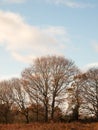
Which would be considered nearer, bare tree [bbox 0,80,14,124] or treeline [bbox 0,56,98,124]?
treeline [bbox 0,56,98,124]

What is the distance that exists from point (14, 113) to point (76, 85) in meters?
15.3

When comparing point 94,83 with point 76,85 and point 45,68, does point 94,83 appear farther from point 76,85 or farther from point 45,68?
point 45,68

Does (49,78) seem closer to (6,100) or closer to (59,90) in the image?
(59,90)

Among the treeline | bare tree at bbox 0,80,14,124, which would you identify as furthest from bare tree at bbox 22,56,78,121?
bare tree at bbox 0,80,14,124

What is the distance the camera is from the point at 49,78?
2320 inches

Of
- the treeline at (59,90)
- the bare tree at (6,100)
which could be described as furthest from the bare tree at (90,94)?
the bare tree at (6,100)

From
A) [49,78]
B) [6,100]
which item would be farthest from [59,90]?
[6,100]

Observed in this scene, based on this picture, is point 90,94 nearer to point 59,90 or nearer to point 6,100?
point 59,90

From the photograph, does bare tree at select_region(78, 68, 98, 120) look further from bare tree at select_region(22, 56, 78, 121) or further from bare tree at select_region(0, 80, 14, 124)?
bare tree at select_region(0, 80, 14, 124)

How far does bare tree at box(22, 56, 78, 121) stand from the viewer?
57812mm

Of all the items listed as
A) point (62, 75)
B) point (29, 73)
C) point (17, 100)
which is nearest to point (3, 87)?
point (17, 100)

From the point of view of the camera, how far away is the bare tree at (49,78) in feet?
190

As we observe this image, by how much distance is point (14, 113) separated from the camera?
6600 centimetres

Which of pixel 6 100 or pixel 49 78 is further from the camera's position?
pixel 6 100
